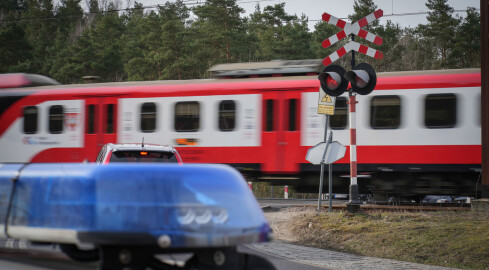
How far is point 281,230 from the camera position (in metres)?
14.1

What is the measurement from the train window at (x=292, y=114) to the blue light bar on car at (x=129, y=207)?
1642 centimetres

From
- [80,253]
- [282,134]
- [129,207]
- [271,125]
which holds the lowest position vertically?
[80,253]

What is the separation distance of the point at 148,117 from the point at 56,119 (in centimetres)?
320

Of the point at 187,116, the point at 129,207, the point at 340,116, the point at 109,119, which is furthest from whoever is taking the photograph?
the point at 109,119

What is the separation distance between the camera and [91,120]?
72.4ft

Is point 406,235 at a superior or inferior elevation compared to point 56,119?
inferior

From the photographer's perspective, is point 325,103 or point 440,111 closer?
point 325,103

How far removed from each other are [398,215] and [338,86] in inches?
105

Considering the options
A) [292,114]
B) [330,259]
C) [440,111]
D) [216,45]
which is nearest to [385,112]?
[440,111]

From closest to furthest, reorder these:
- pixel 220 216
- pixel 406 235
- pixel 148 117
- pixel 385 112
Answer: pixel 220 216
pixel 406 235
pixel 385 112
pixel 148 117

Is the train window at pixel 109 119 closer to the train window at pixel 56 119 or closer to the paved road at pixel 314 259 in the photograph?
the train window at pixel 56 119

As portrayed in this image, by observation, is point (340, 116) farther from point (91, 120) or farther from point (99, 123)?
point (91, 120)

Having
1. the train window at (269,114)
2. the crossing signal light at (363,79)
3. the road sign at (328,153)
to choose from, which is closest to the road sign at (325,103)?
the road sign at (328,153)

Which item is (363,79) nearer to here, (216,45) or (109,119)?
(109,119)
